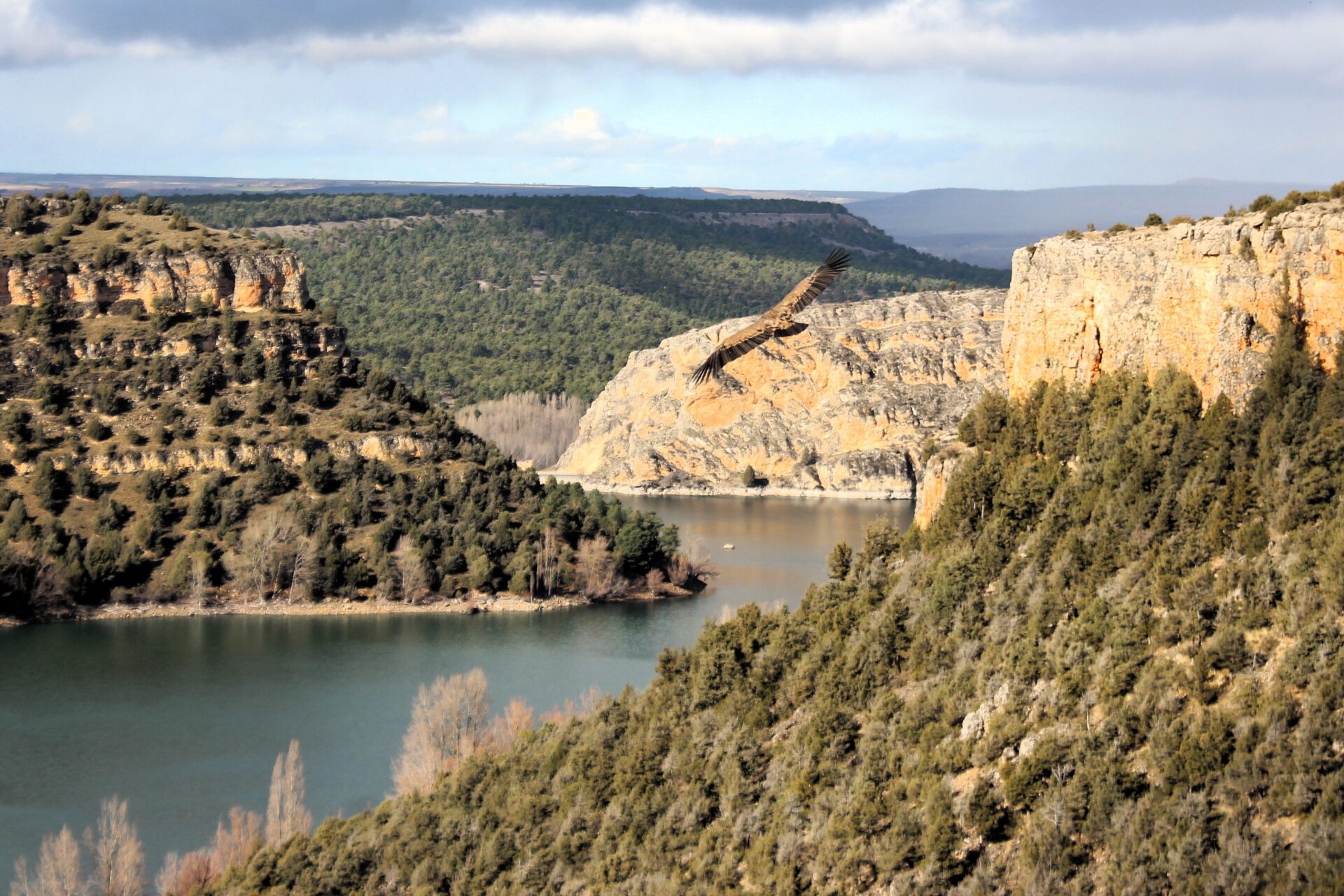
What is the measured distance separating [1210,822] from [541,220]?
137550 millimetres

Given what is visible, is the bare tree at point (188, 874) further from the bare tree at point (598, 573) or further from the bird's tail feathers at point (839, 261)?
the bare tree at point (598, 573)

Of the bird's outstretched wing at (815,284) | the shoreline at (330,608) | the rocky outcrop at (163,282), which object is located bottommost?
the shoreline at (330,608)

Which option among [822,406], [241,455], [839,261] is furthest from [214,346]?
[839,261]

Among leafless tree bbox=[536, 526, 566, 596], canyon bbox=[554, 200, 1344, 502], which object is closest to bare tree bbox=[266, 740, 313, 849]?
leafless tree bbox=[536, 526, 566, 596]

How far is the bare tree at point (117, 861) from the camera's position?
2942cm

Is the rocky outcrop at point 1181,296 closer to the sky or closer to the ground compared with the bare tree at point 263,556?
closer to the sky

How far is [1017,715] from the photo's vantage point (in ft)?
71.4

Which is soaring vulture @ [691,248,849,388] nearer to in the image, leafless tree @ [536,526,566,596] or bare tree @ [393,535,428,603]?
bare tree @ [393,535,428,603]

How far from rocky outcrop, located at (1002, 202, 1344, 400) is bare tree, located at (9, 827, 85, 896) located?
1633 cm

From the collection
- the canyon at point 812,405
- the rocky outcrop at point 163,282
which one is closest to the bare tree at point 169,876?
the rocky outcrop at point 163,282

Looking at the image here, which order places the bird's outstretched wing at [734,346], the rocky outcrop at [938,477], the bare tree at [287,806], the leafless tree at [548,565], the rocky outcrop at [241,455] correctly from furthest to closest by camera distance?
1. the rocky outcrop at [241,455]
2. the leafless tree at [548,565]
3. the bare tree at [287,806]
4. the rocky outcrop at [938,477]
5. the bird's outstretched wing at [734,346]

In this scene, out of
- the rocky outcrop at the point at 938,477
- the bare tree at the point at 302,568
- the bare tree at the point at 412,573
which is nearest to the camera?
the rocky outcrop at the point at 938,477

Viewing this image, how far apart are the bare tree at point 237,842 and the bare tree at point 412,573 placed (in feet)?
74.9

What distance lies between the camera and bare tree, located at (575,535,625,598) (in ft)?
186
